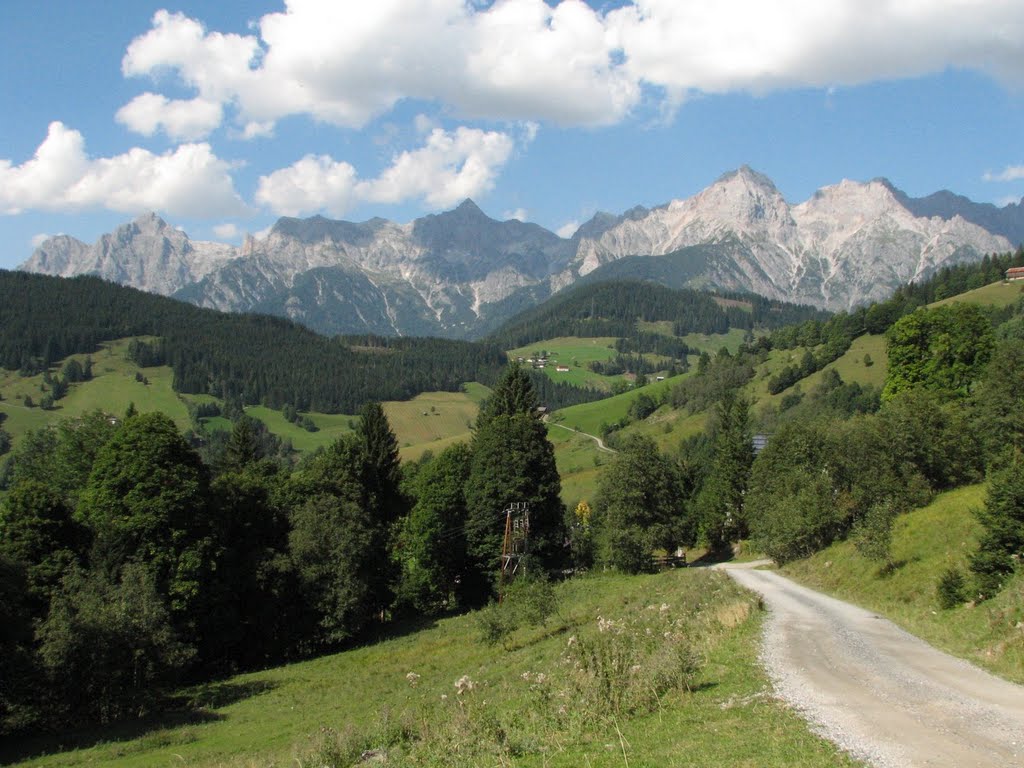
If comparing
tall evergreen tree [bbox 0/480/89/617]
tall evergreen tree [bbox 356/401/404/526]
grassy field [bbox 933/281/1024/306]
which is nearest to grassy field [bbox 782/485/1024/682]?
tall evergreen tree [bbox 356/401/404/526]

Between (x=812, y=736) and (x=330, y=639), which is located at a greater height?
(x=812, y=736)

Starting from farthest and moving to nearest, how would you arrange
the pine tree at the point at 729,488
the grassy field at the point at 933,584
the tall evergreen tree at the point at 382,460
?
the pine tree at the point at 729,488, the tall evergreen tree at the point at 382,460, the grassy field at the point at 933,584

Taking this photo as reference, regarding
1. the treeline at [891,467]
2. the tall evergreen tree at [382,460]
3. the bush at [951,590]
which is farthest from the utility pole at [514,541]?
the bush at [951,590]

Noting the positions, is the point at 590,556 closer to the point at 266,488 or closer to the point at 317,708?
the point at 266,488

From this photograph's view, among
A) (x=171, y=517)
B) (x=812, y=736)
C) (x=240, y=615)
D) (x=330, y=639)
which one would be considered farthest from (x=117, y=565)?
(x=812, y=736)

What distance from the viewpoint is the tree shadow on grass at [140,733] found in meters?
26.9

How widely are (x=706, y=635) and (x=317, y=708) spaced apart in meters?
16.8

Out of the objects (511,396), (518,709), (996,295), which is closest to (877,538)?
(518,709)

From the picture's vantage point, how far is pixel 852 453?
181 ft

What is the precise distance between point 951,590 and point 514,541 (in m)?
34.1

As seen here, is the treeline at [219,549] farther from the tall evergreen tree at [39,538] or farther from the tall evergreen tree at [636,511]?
the tall evergreen tree at [636,511]

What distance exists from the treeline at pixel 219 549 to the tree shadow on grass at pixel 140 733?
116 cm

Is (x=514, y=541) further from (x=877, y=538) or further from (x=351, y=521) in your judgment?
(x=877, y=538)

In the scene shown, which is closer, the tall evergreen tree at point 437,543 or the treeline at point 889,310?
the tall evergreen tree at point 437,543
